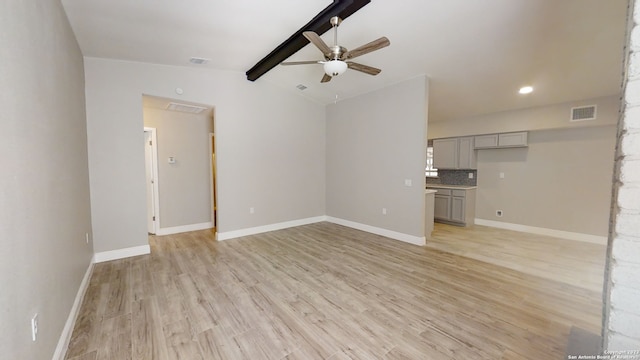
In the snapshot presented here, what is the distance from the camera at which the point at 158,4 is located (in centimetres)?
259

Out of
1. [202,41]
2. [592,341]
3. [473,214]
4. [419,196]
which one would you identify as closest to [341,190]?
[419,196]

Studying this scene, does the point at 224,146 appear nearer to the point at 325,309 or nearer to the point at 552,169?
the point at 325,309

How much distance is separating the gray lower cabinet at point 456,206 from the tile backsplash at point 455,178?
1.04 feet

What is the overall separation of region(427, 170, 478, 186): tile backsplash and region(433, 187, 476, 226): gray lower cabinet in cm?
32

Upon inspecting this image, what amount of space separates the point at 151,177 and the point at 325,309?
14.8 feet

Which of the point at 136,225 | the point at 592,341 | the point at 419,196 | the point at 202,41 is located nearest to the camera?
the point at 592,341

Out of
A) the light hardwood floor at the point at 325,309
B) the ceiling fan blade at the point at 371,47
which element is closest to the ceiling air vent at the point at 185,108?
the light hardwood floor at the point at 325,309

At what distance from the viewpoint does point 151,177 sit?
493 centimetres

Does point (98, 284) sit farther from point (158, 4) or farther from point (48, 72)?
point (158, 4)

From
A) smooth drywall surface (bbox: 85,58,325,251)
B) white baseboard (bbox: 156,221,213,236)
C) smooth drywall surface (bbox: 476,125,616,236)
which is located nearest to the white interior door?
white baseboard (bbox: 156,221,213,236)

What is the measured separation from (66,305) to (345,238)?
12.3 ft

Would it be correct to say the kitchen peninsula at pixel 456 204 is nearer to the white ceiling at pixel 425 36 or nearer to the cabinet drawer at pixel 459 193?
the cabinet drawer at pixel 459 193

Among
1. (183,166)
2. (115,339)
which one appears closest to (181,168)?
(183,166)

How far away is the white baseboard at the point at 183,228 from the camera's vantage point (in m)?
5.00
